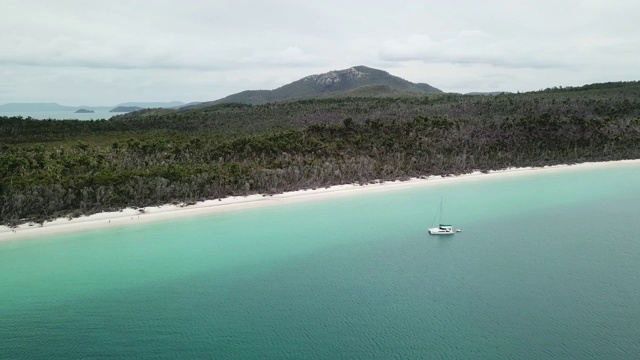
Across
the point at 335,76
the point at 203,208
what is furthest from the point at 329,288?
the point at 335,76

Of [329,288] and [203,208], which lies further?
[203,208]

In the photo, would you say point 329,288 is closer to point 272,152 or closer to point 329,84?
point 272,152

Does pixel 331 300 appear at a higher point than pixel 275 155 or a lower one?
lower

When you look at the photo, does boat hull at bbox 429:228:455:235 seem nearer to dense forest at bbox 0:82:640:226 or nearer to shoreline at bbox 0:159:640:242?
shoreline at bbox 0:159:640:242

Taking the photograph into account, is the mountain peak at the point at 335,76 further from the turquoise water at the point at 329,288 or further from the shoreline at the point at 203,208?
the turquoise water at the point at 329,288

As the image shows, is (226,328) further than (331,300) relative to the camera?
No

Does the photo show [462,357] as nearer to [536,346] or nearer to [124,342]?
[536,346]

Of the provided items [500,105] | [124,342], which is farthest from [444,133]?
[124,342]
